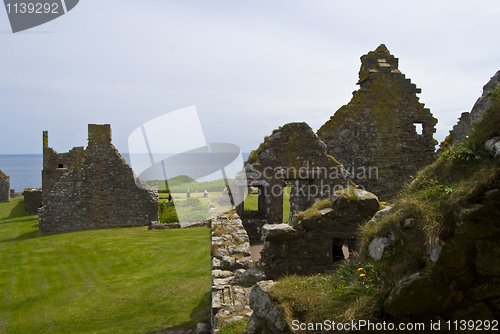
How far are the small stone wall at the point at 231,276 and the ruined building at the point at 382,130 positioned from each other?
23.7 ft

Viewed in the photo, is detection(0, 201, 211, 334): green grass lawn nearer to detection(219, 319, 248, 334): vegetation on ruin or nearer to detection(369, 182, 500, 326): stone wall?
detection(219, 319, 248, 334): vegetation on ruin

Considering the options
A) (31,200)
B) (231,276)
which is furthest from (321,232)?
(31,200)

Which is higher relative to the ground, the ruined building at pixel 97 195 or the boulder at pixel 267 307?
the ruined building at pixel 97 195

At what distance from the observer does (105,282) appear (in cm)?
945

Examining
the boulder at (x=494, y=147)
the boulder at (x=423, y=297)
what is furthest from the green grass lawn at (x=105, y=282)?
the boulder at (x=494, y=147)

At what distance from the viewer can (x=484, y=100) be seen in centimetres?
353

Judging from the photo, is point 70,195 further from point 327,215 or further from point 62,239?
point 327,215

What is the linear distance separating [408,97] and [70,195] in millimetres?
16617

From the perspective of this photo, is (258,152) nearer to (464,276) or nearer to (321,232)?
(321,232)

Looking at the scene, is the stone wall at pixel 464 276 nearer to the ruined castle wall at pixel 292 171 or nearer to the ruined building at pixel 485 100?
the ruined building at pixel 485 100

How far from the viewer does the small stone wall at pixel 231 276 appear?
4.87 metres

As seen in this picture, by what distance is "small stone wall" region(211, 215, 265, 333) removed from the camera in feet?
16.0

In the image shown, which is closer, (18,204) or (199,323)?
(199,323)

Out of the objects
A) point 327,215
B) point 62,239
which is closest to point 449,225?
point 327,215
